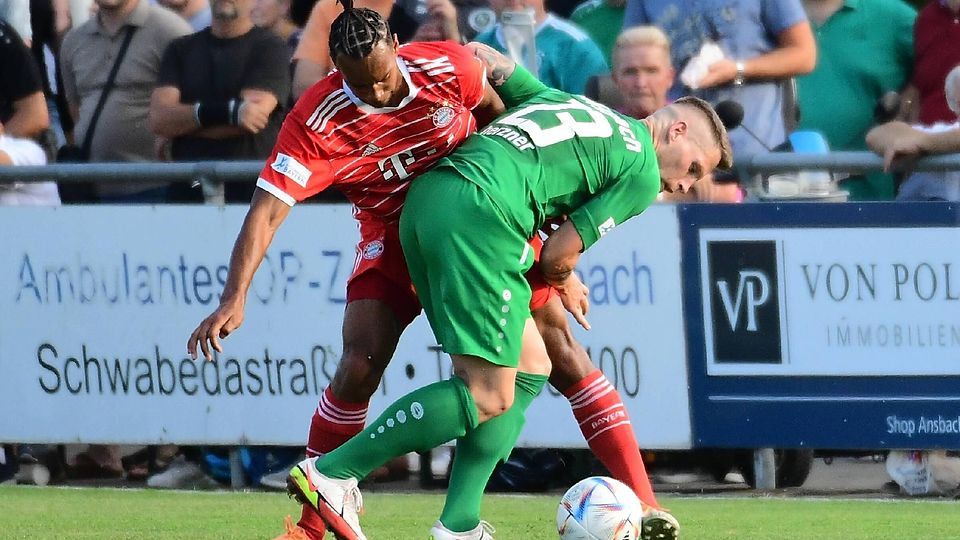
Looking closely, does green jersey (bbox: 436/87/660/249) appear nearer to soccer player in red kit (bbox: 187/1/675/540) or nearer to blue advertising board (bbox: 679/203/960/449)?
soccer player in red kit (bbox: 187/1/675/540)

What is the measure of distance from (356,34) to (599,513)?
1937mm

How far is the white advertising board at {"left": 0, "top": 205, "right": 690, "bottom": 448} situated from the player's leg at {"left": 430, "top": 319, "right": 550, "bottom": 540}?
291cm

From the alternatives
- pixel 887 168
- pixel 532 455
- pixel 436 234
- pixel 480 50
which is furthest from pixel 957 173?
pixel 436 234

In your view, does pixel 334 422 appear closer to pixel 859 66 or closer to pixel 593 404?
pixel 593 404

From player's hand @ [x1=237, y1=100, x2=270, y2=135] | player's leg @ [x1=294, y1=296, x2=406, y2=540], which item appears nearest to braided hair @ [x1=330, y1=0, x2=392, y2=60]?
player's leg @ [x1=294, y1=296, x2=406, y2=540]

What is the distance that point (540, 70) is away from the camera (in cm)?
1020

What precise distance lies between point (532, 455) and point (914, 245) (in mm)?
2274

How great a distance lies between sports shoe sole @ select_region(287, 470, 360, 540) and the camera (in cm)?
630

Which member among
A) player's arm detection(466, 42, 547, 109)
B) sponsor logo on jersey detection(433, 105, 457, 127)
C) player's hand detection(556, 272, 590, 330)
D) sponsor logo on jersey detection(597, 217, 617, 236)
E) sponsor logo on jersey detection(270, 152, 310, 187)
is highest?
player's arm detection(466, 42, 547, 109)

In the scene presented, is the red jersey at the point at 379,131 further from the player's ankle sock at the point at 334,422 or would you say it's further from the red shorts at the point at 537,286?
the player's ankle sock at the point at 334,422

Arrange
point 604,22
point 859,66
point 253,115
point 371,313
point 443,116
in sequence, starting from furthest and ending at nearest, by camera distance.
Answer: point 604,22 < point 253,115 < point 859,66 < point 371,313 < point 443,116

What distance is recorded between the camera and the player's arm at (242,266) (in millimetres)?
6086

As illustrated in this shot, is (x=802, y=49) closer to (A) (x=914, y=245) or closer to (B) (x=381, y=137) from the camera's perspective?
(A) (x=914, y=245)

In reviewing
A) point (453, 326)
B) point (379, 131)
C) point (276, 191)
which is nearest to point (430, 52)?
point (379, 131)
